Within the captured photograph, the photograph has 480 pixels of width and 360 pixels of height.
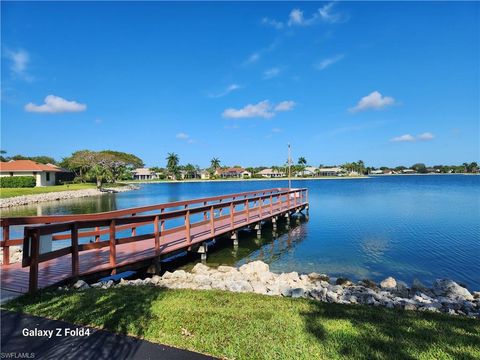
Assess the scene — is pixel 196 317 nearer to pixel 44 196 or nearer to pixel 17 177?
pixel 44 196

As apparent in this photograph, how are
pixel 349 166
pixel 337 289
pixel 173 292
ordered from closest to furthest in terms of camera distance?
1. pixel 173 292
2. pixel 337 289
3. pixel 349 166

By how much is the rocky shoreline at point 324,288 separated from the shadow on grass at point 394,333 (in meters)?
1.15

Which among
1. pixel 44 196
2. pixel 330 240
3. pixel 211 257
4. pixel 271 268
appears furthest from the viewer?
pixel 44 196

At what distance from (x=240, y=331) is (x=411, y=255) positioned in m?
11.1

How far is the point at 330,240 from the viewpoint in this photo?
15727mm

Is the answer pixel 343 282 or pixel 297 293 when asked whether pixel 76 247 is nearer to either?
pixel 297 293

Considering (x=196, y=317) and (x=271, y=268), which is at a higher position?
(x=196, y=317)

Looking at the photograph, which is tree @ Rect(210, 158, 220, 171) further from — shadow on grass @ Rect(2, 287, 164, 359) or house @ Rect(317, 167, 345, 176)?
shadow on grass @ Rect(2, 287, 164, 359)

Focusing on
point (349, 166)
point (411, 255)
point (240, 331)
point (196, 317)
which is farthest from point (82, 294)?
point (349, 166)

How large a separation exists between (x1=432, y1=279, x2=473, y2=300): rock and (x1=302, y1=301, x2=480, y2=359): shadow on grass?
3465 mm

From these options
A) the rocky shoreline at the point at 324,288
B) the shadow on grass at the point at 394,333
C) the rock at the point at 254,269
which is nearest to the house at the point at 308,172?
the rock at the point at 254,269

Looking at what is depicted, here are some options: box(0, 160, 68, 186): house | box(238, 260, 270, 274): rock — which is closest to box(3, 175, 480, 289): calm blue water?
box(238, 260, 270, 274): rock

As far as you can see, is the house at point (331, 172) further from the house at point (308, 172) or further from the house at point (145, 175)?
the house at point (145, 175)

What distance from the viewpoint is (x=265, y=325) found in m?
4.26
